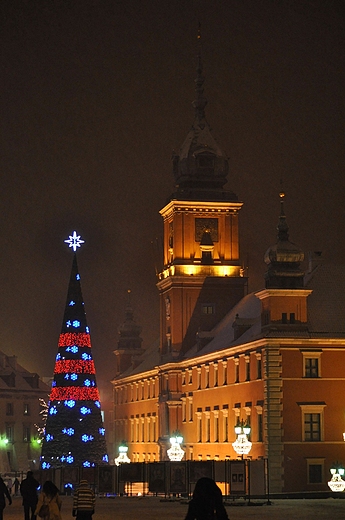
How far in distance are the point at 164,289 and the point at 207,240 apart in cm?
606

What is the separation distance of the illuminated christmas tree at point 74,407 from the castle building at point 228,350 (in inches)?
439

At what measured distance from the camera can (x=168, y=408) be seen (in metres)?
99.3

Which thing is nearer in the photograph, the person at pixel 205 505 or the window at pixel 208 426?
→ the person at pixel 205 505

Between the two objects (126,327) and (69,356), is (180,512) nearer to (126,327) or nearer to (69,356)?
(69,356)

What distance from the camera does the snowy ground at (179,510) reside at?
136ft

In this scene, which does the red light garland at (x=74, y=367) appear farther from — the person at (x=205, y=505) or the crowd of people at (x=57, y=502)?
the person at (x=205, y=505)

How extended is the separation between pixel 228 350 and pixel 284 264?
12.2m

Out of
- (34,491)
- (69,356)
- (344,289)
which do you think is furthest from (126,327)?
(34,491)

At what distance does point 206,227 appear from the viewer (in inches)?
3885

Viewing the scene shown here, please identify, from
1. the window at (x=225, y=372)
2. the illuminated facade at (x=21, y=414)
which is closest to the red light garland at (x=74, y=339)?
the window at (x=225, y=372)

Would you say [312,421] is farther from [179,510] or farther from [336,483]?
[179,510]

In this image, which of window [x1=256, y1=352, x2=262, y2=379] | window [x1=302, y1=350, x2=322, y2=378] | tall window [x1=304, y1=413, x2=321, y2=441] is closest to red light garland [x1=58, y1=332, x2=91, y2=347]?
window [x1=256, y1=352, x2=262, y2=379]

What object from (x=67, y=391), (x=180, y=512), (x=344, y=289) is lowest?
(x=180, y=512)

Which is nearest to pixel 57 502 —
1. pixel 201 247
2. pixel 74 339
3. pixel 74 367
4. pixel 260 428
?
pixel 74 367
